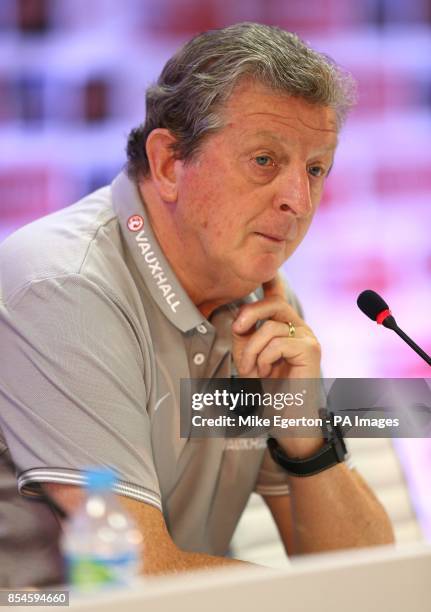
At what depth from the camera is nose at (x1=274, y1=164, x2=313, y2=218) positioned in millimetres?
1435

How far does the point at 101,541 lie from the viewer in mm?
1022

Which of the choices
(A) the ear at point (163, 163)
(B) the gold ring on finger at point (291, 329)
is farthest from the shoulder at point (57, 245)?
(B) the gold ring on finger at point (291, 329)

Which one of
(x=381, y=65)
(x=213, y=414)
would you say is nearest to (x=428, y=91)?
(x=381, y=65)

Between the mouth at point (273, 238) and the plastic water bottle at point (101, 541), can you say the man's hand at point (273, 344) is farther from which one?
the plastic water bottle at point (101, 541)

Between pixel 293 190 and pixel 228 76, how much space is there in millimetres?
217

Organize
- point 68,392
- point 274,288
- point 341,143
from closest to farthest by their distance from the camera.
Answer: point 68,392 → point 274,288 → point 341,143

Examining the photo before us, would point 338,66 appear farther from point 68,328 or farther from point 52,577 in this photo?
point 52,577

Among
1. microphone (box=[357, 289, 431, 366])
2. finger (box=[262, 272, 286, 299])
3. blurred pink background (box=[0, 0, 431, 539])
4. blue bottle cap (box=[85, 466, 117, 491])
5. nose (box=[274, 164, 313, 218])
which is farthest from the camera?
blurred pink background (box=[0, 0, 431, 539])

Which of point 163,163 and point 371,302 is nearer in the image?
point 371,302

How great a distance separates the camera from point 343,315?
2.78m

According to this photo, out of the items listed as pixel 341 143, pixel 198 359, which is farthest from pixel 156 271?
pixel 341 143

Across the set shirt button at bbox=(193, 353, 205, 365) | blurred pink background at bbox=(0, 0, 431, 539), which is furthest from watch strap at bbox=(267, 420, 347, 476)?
blurred pink background at bbox=(0, 0, 431, 539)

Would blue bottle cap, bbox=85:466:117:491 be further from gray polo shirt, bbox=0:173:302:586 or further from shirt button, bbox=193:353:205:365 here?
shirt button, bbox=193:353:205:365

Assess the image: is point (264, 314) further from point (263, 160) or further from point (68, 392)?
point (68, 392)
